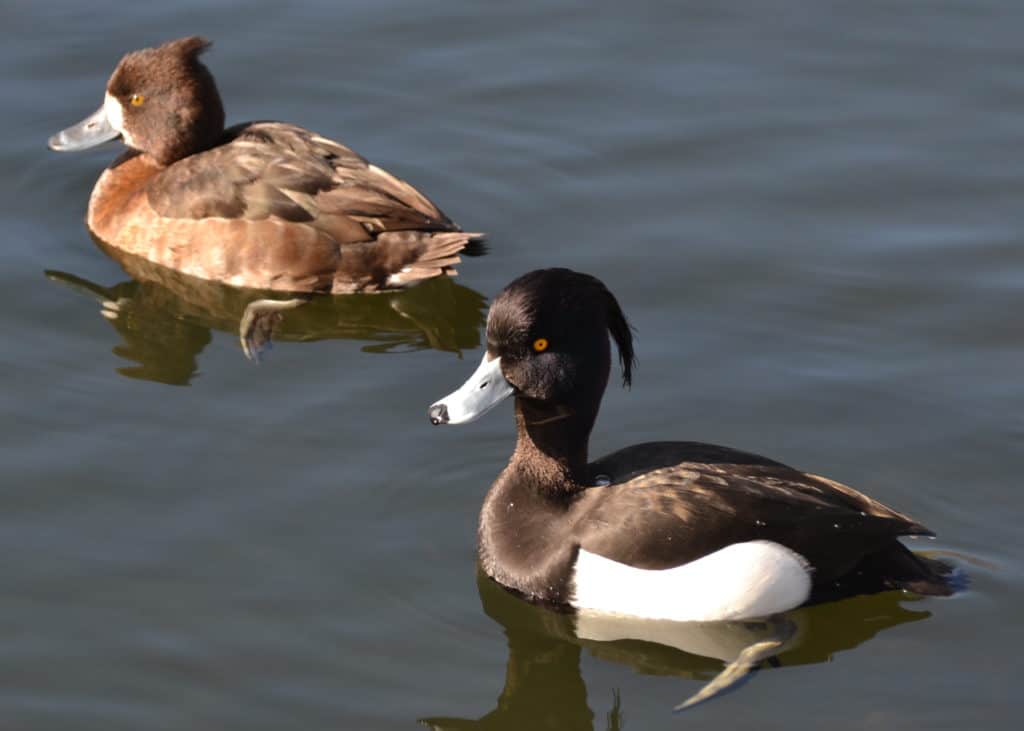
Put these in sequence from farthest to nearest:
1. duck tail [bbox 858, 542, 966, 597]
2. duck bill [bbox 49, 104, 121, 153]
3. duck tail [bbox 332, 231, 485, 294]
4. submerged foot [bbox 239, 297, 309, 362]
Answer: duck bill [bbox 49, 104, 121, 153] < duck tail [bbox 332, 231, 485, 294] < submerged foot [bbox 239, 297, 309, 362] < duck tail [bbox 858, 542, 966, 597]

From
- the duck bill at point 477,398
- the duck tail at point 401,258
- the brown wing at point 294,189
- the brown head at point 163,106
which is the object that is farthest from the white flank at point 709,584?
the brown head at point 163,106

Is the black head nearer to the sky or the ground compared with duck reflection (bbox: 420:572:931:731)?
nearer to the sky

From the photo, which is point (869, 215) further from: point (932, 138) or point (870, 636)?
point (870, 636)

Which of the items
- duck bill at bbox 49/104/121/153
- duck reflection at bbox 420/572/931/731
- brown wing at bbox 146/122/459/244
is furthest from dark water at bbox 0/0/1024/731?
brown wing at bbox 146/122/459/244

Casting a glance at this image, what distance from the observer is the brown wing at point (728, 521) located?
21.1 feet

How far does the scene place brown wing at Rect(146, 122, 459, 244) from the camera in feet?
29.2

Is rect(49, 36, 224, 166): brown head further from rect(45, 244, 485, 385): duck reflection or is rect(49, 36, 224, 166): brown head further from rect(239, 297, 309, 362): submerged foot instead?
rect(239, 297, 309, 362): submerged foot

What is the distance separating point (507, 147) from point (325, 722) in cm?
474

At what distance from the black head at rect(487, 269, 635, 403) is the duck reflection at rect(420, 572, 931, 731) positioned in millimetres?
831

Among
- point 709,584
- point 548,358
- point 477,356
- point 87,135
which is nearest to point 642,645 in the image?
point 709,584

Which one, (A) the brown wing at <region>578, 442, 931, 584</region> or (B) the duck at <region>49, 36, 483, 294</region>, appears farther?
(B) the duck at <region>49, 36, 483, 294</region>

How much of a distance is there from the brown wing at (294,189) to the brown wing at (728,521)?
108 inches

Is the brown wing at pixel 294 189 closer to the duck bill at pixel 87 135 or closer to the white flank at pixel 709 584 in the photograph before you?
the duck bill at pixel 87 135

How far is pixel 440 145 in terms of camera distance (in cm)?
1009
